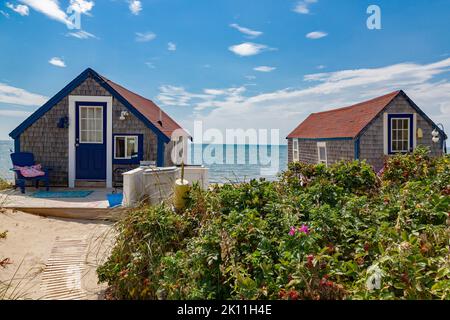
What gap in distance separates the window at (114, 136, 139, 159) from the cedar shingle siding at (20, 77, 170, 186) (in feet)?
0.76

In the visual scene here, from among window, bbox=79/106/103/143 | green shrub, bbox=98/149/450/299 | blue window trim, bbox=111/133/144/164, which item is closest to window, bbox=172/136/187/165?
blue window trim, bbox=111/133/144/164

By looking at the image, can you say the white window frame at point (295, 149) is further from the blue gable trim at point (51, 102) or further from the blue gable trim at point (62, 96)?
the blue gable trim at point (51, 102)

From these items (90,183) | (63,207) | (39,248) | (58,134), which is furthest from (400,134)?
(58,134)

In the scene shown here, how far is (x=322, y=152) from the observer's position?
540 inches

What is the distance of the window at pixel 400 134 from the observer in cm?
1130

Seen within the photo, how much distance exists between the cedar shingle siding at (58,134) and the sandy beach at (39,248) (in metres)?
3.64

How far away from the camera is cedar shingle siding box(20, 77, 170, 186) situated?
9148mm

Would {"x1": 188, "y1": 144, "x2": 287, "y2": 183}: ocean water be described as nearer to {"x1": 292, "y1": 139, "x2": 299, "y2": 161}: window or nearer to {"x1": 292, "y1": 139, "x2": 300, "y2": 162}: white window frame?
{"x1": 292, "y1": 139, "x2": 300, "y2": 162}: white window frame

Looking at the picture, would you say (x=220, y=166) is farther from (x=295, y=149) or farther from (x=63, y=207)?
(x=295, y=149)

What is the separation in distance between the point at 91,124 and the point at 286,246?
Answer: 29.5 ft

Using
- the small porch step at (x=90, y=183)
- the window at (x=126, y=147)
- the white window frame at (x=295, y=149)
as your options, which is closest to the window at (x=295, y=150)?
the white window frame at (x=295, y=149)
